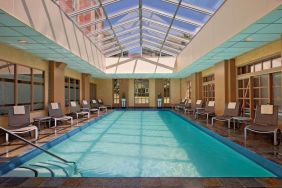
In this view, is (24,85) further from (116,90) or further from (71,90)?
(116,90)

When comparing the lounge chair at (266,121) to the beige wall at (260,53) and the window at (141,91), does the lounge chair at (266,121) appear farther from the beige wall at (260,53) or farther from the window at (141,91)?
the window at (141,91)

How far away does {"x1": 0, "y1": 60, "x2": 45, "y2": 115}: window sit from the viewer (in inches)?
291

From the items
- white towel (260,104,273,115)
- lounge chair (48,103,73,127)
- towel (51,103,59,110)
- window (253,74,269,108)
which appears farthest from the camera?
towel (51,103,59,110)

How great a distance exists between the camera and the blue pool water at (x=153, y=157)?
474cm

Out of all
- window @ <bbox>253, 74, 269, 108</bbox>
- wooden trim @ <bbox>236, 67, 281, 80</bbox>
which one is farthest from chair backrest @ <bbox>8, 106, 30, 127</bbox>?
window @ <bbox>253, 74, 269, 108</bbox>

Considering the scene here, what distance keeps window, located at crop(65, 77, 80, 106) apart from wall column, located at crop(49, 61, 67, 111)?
2002 mm

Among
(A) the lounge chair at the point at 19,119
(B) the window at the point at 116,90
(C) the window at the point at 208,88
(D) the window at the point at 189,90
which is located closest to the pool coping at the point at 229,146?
(A) the lounge chair at the point at 19,119

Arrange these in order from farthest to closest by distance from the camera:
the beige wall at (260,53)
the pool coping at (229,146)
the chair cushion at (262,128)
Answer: the beige wall at (260,53)
the chair cushion at (262,128)
the pool coping at (229,146)

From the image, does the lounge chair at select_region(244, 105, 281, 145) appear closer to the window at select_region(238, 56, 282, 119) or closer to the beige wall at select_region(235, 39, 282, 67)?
the window at select_region(238, 56, 282, 119)

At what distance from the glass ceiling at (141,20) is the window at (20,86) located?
2.42 m

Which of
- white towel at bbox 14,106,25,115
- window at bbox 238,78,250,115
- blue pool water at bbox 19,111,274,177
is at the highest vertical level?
window at bbox 238,78,250,115

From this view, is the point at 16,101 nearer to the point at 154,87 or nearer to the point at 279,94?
the point at 279,94

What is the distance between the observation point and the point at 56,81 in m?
10.9

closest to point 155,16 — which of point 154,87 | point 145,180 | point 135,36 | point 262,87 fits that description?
point 135,36
